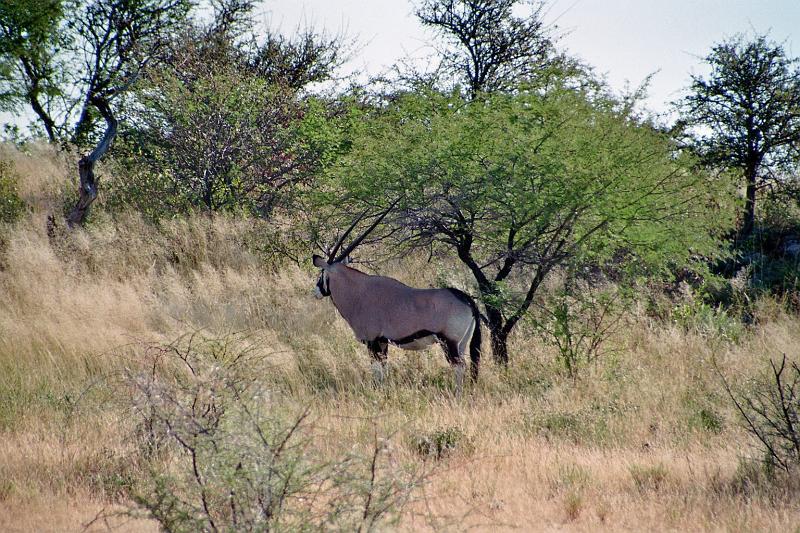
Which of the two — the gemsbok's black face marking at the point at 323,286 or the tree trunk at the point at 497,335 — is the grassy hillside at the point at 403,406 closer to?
the tree trunk at the point at 497,335

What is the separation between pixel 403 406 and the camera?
23.1 ft

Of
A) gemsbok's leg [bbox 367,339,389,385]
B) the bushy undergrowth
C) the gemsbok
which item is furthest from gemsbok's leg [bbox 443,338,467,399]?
the bushy undergrowth

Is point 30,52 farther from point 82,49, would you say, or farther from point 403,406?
point 403,406

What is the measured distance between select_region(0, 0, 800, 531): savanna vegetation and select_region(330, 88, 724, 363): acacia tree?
0.11ft

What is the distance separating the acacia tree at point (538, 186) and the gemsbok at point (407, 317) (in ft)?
1.61

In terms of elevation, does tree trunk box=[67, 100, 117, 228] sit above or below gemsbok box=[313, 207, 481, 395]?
above

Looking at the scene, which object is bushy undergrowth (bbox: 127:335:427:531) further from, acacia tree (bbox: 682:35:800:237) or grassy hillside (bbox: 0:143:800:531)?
acacia tree (bbox: 682:35:800:237)

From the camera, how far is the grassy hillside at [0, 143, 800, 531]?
4914mm

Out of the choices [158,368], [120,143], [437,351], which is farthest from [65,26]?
[437,351]

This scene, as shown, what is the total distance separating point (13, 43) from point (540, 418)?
14.2 metres

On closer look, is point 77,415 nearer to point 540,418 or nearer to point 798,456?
point 540,418

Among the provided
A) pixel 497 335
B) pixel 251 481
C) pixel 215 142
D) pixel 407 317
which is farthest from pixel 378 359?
pixel 215 142

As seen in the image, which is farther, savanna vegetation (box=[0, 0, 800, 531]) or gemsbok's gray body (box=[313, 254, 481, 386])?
gemsbok's gray body (box=[313, 254, 481, 386])

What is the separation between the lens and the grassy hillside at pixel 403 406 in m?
4.91
